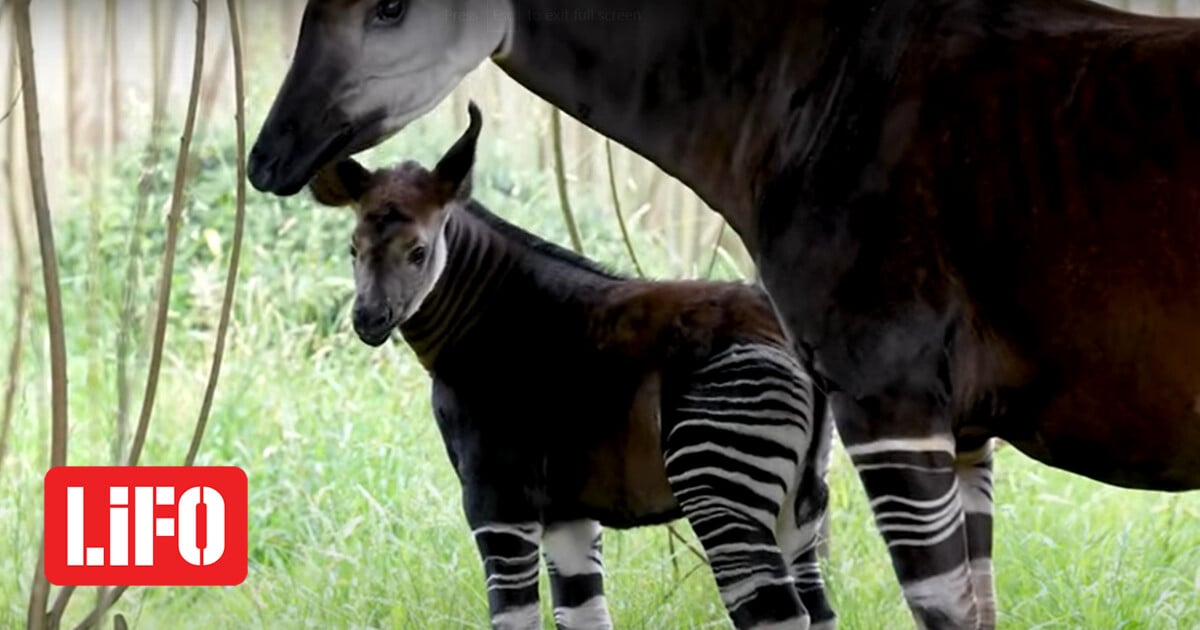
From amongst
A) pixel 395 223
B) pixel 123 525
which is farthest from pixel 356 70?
pixel 123 525

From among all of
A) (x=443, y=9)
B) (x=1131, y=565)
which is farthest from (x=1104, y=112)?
(x=1131, y=565)

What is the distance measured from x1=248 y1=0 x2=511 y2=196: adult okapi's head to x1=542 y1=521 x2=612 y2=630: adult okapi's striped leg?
653 mm

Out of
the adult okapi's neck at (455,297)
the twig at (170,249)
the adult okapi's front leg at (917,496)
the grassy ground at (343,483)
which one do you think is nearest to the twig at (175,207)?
the twig at (170,249)

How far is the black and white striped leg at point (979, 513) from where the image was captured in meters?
1.44

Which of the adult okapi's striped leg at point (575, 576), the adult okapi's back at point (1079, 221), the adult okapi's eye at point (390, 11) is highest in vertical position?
the adult okapi's eye at point (390, 11)

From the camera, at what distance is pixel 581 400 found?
1.82 m

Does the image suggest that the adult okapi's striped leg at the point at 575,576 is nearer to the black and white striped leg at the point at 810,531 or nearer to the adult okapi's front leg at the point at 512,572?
the adult okapi's front leg at the point at 512,572

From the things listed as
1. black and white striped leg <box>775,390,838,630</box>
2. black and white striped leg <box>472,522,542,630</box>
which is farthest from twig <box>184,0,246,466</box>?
black and white striped leg <box>775,390,838,630</box>

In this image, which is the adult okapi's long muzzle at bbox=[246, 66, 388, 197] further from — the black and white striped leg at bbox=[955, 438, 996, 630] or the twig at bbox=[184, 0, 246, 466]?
the black and white striped leg at bbox=[955, 438, 996, 630]

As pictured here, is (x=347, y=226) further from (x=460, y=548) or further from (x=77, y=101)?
(x=460, y=548)

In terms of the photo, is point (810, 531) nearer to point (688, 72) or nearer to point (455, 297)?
point (455, 297)

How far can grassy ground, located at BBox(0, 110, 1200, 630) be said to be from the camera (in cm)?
232

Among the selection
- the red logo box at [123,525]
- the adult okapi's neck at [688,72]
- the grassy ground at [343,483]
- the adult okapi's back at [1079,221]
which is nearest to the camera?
the adult okapi's back at [1079,221]

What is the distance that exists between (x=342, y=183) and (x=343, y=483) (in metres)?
1.13
